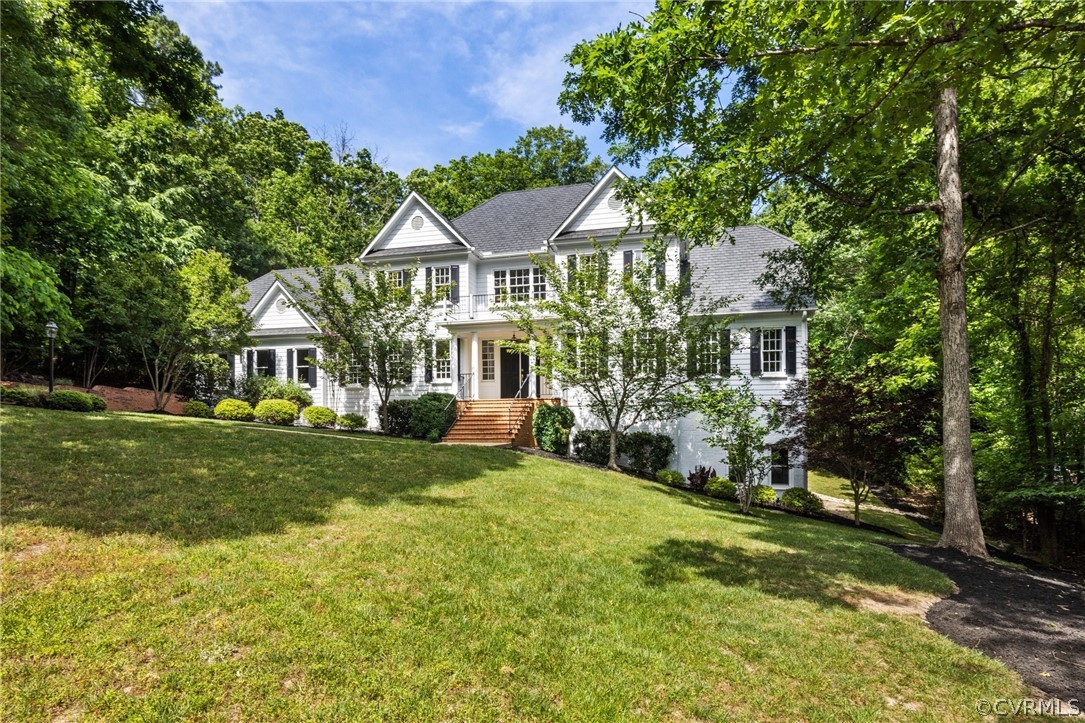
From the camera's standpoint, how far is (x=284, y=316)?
21.8 meters

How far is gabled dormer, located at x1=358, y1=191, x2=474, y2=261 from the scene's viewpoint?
64.6 ft

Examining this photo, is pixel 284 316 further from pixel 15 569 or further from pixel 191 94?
pixel 15 569

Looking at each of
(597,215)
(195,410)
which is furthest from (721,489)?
(195,410)

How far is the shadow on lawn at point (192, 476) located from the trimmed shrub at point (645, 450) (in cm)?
586

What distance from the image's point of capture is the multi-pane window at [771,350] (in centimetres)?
1641

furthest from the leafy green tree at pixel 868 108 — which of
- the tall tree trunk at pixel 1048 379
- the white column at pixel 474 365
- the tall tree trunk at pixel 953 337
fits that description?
the white column at pixel 474 365

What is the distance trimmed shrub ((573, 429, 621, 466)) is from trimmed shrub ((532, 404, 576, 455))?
541 mm

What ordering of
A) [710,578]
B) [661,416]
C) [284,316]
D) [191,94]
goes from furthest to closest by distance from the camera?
1. [284,316]
2. [661,416]
3. [191,94]
4. [710,578]

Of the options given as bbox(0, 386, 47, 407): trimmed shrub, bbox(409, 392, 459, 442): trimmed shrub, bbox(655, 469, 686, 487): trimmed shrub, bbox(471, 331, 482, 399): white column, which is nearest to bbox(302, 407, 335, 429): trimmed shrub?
bbox(409, 392, 459, 442): trimmed shrub

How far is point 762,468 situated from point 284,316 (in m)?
20.3

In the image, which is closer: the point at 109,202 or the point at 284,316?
the point at 109,202

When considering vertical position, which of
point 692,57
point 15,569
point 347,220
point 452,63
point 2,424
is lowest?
point 15,569

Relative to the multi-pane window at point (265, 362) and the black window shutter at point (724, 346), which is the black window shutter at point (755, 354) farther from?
the multi-pane window at point (265, 362)

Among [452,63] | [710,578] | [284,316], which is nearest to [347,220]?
[284,316]
